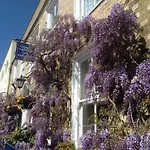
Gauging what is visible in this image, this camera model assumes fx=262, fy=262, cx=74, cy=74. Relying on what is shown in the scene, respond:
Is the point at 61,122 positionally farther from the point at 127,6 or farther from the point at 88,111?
the point at 127,6

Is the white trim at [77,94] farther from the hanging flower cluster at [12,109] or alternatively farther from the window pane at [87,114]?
the hanging flower cluster at [12,109]

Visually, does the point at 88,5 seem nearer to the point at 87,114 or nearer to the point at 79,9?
the point at 79,9

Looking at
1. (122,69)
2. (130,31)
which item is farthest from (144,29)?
(122,69)

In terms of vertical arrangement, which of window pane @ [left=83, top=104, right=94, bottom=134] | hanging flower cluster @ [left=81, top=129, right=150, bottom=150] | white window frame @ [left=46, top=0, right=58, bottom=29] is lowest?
hanging flower cluster @ [left=81, top=129, right=150, bottom=150]

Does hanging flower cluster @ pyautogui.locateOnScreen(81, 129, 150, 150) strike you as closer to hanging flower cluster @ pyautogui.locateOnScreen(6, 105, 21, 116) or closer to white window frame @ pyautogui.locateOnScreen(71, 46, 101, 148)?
white window frame @ pyautogui.locateOnScreen(71, 46, 101, 148)

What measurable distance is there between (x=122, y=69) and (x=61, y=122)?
264 cm

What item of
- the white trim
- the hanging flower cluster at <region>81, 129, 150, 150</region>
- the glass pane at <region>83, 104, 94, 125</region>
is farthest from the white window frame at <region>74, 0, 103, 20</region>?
the hanging flower cluster at <region>81, 129, 150, 150</region>

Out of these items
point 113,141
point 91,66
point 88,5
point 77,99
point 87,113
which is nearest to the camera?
point 113,141

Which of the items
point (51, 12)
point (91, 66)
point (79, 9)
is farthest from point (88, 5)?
point (51, 12)

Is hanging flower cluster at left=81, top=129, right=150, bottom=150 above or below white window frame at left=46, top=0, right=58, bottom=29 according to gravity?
below

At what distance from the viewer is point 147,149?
312 centimetres

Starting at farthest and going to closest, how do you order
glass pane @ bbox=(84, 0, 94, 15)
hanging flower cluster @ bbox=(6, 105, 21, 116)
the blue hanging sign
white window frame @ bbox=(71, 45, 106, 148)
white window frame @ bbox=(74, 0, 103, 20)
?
the blue hanging sign, hanging flower cluster @ bbox=(6, 105, 21, 116), white window frame @ bbox=(74, 0, 103, 20), glass pane @ bbox=(84, 0, 94, 15), white window frame @ bbox=(71, 45, 106, 148)

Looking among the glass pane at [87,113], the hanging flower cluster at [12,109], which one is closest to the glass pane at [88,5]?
the glass pane at [87,113]

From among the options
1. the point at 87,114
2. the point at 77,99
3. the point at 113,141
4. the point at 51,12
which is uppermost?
the point at 51,12
